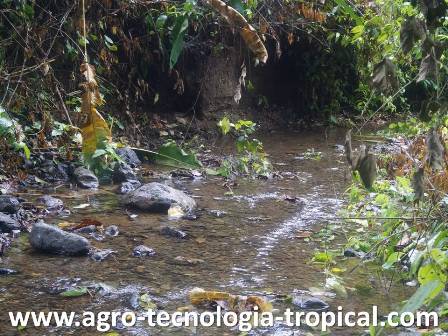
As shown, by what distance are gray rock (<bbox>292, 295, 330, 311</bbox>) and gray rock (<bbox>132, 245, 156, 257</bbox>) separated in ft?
3.21

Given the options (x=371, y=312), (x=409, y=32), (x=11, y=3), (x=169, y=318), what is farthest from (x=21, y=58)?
(x=409, y=32)

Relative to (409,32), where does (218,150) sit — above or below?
below

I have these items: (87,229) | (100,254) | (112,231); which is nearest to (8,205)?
(87,229)

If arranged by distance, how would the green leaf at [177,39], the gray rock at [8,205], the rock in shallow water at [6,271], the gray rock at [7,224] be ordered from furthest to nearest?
1. the gray rock at [8,205]
2. the gray rock at [7,224]
3. the rock in shallow water at [6,271]
4. the green leaf at [177,39]

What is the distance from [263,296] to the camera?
2.95 m

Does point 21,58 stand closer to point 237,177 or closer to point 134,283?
point 237,177

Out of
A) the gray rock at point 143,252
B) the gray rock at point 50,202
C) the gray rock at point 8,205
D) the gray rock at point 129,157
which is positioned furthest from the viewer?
the gray rock at point 129,157

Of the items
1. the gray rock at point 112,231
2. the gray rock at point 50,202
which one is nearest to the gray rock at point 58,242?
the gray rock at point 112,231

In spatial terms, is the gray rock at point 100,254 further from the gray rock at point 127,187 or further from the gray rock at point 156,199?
the gray rock at point 127,187

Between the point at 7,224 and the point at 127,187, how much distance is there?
4.46 feet

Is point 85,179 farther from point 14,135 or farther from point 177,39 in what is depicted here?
point 177,39

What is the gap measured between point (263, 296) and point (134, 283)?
25.0 inches

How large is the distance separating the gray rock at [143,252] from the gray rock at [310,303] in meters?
0.98

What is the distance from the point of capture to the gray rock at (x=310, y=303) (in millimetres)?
2820
